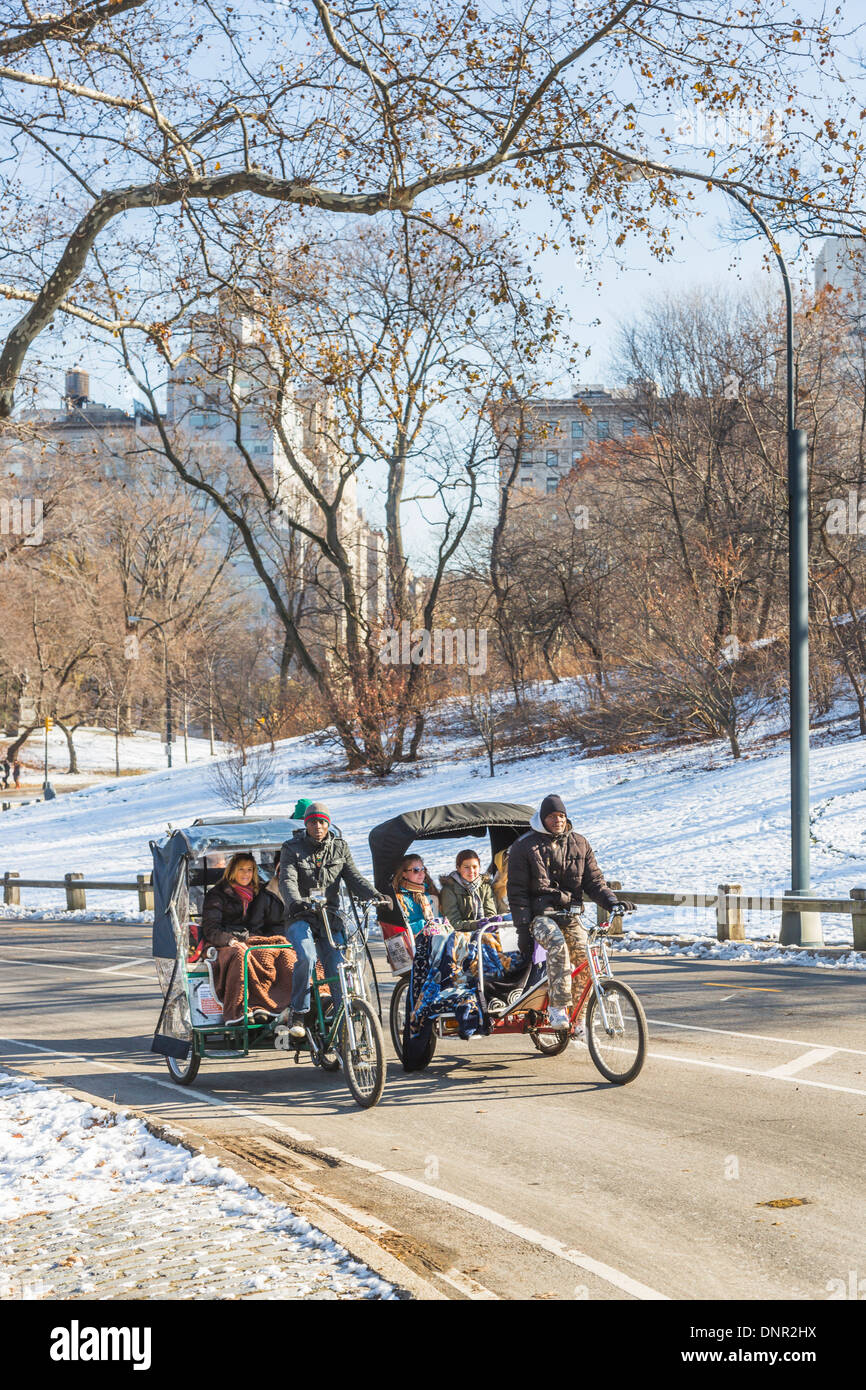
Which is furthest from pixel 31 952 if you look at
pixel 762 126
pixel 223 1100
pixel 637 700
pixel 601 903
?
pixel 637 700

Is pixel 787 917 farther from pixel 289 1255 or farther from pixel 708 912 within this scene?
pixel 289 1255

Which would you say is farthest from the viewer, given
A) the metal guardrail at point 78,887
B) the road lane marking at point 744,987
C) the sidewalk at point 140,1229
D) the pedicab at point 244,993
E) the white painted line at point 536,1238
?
the metal guardrail at point 78,887

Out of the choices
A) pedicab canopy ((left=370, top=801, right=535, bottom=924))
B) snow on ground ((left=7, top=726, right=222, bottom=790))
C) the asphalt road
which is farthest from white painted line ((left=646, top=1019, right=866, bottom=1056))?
snow on ground ((left=7, top=726, right=222, bottom=790))

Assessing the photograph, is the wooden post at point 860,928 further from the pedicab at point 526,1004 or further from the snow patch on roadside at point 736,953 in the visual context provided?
the pedicab at point 526,1004

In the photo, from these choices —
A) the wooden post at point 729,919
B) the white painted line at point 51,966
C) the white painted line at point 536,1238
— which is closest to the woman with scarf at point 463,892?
the white painted line at point 536,1238

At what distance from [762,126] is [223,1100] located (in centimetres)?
925

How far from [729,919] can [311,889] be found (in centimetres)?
971

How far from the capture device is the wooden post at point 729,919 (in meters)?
18.1

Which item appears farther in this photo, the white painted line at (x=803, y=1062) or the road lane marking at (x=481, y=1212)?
the white painted line at (x=803, y=1062)

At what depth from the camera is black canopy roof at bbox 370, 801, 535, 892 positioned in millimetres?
11867

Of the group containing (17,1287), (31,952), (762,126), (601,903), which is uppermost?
(762,126)

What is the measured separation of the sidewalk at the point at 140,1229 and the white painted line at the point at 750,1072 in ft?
14.1

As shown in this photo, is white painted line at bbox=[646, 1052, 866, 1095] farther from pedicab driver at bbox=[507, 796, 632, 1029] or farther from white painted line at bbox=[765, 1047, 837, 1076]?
pedicab driver at bbox=[507, 796, 632, 1029]

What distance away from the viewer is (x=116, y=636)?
82.4 m
